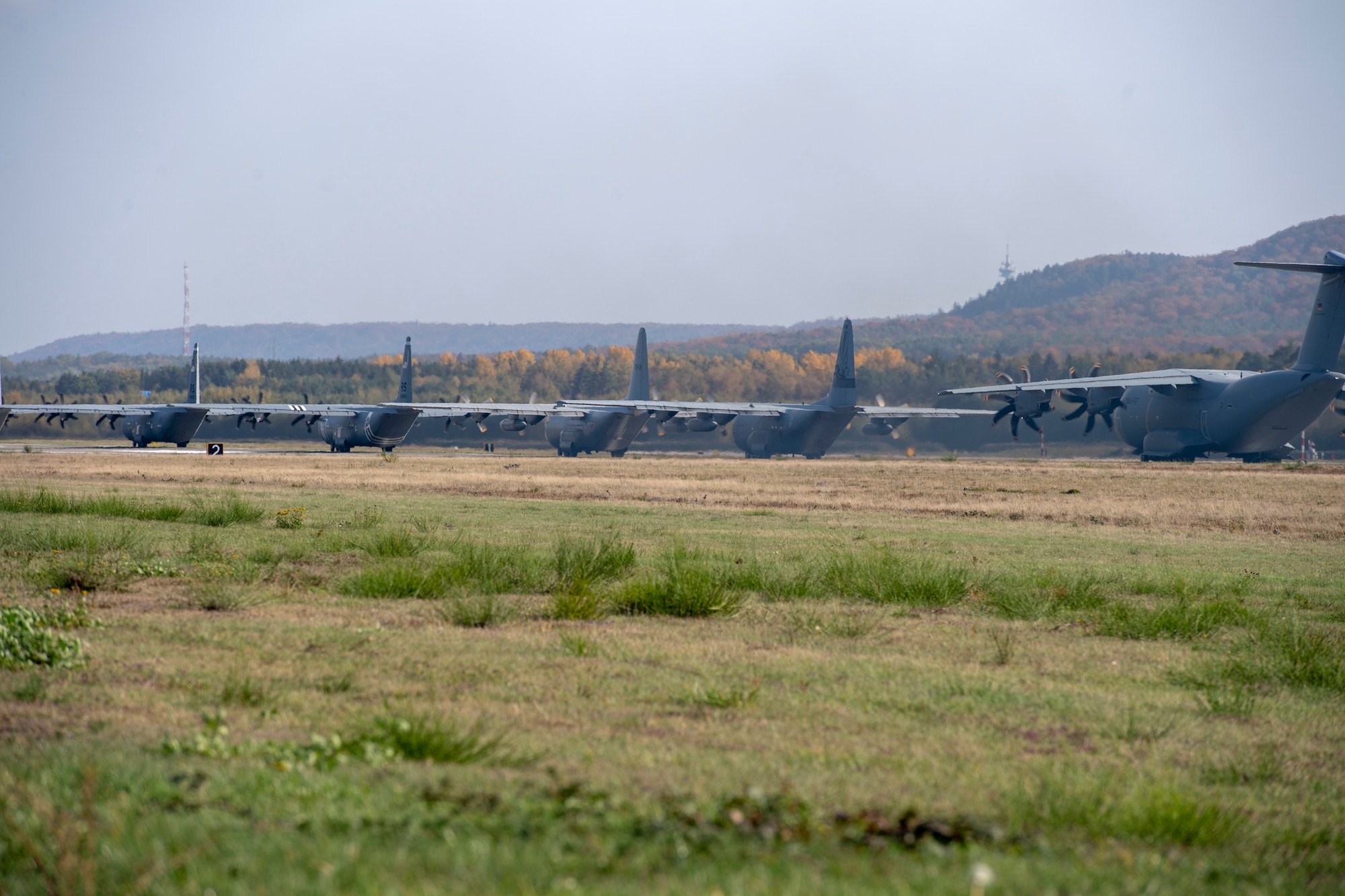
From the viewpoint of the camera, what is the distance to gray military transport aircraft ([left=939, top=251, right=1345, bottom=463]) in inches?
1921

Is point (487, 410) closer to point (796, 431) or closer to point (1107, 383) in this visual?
point (796, 431)

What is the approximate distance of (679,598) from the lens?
11273 mm

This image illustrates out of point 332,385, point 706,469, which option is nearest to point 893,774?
point 706,469

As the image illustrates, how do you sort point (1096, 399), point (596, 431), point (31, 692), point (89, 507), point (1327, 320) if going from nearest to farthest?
point (31, 692) < point (89, 507) < point (1327, 320) < point (1096, 399) < point (596, 431)

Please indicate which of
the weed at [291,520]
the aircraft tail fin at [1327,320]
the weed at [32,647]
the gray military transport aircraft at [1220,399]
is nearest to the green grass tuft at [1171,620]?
the weed at [32,647]

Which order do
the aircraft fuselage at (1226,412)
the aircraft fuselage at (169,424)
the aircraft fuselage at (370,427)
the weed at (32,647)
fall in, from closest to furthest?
the weed at (32,647) → the aircraft fuselage at (1226,412) → the aircraft fuselage at (370,427) → the aircraft fuselage at (169,424)

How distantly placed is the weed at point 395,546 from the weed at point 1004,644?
814 cm

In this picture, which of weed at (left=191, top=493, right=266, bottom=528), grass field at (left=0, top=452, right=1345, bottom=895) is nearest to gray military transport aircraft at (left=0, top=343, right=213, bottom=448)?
weed at (left=191, top=493, right=266, bottom=528)

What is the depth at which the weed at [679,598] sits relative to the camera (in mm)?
11180

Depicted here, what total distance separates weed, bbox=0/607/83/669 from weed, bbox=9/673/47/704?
0.63 meters

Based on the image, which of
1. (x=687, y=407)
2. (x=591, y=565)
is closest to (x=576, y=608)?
(x=591, y=565)

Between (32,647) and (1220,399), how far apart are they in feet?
177

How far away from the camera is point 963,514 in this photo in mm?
25984

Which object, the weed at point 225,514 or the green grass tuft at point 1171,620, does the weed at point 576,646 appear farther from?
the weed at point 225,514
